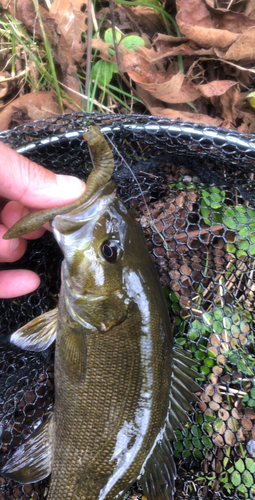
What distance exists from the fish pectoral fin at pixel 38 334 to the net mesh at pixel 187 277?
325 mm

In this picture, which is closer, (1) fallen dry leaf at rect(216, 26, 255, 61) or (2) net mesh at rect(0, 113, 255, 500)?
(2) net mesh at rect(0, 113, 255, 500)

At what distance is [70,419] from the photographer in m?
1.82

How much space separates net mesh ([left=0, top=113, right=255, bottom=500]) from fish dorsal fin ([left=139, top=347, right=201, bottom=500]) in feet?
1.06

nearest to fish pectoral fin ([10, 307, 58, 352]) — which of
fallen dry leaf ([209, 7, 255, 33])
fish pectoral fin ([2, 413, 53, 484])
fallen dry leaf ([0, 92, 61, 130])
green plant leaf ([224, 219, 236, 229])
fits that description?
fish pectoral fin ([2, 413, 53, 484])

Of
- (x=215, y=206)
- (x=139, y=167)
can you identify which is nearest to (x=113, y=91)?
(x=139, y=167)

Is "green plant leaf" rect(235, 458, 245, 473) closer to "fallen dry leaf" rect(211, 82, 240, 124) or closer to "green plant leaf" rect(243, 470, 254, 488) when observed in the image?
"green plant leaf" rect(243, 470, 254, 488)

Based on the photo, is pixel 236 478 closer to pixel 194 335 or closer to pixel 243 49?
pixel 194 335

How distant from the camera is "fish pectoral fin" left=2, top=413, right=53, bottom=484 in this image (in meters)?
1.90

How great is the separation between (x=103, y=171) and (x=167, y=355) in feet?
3.50

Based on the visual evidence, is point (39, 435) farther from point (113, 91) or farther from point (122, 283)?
point (113, 91)

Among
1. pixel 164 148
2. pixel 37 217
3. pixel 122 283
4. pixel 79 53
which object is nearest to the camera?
pixel 37 217

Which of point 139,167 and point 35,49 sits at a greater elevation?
point 35,49

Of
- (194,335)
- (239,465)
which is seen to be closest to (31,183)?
(194,335)

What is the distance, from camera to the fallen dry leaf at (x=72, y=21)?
2.69m
